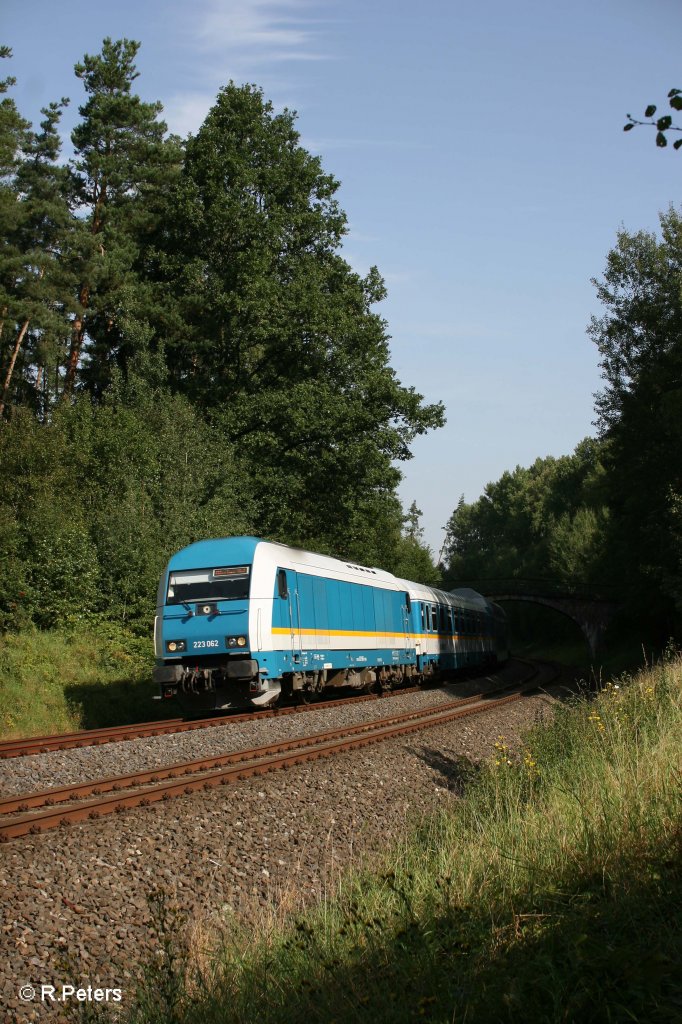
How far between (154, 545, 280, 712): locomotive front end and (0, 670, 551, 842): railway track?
2556 millimetres

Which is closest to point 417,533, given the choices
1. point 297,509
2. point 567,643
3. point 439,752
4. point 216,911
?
point 567,643

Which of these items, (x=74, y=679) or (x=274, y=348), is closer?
(x=74, y=679)

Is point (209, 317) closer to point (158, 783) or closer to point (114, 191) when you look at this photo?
point (114, 191)

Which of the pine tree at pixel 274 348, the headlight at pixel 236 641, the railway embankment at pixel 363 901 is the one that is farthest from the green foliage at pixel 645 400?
the railway embankment at pixel 363 901

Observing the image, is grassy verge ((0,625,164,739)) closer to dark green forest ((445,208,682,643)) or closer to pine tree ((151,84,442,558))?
pine tree ((151,84,442,558))

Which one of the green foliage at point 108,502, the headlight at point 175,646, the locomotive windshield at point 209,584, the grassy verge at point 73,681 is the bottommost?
the grassy verge at point 73,681

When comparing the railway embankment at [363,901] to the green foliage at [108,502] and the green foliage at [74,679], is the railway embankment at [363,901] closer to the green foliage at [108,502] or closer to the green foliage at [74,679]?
the green foliage at [74,679]

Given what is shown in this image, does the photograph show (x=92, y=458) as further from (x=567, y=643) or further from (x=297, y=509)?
(x=567, y=643)

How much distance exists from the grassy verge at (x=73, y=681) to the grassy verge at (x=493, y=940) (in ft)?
39.4

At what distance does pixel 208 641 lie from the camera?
16922 mm

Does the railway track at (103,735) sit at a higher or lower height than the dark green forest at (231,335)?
lower

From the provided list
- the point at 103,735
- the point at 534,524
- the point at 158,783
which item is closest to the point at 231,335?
the point at 103,735

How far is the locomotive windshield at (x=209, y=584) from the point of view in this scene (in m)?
17.1

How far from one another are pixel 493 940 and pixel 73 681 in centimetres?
1670
